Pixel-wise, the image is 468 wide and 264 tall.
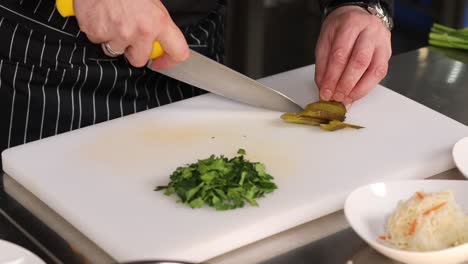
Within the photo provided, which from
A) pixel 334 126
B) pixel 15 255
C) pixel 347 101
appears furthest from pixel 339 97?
pixel 15 255

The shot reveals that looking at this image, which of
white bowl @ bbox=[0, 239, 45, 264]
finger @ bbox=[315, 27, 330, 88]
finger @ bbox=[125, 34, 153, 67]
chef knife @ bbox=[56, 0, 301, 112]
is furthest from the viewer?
finger @ bbox=[315, 27, 330, 88]

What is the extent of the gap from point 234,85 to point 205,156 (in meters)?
0.20

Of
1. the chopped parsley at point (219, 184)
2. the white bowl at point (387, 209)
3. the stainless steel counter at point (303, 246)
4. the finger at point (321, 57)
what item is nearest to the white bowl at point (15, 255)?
the stainless steel counter at point (303, 246)

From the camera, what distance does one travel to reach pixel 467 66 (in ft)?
5.60

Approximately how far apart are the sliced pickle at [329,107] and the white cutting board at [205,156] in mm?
22

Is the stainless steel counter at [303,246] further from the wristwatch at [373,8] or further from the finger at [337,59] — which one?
the wristwatch at [373,8]

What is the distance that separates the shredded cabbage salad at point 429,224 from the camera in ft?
3.26

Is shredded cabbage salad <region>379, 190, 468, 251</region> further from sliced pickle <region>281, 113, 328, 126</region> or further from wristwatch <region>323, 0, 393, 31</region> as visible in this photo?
wristwatch <region>323, 0, 393, 31</region>

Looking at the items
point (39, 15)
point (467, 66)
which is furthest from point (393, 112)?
point (39, 15)

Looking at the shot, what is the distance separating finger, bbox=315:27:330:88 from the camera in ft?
5.04

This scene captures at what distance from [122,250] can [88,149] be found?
271 mm

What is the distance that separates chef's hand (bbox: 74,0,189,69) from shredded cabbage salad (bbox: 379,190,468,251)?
0.46 meters

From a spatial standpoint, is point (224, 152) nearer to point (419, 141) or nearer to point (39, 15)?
point (419, 141)

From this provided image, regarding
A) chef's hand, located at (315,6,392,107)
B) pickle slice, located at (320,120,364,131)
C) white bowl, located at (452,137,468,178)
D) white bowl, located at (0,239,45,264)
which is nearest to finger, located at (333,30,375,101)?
chef's hand, located at (315,6,392,107)
